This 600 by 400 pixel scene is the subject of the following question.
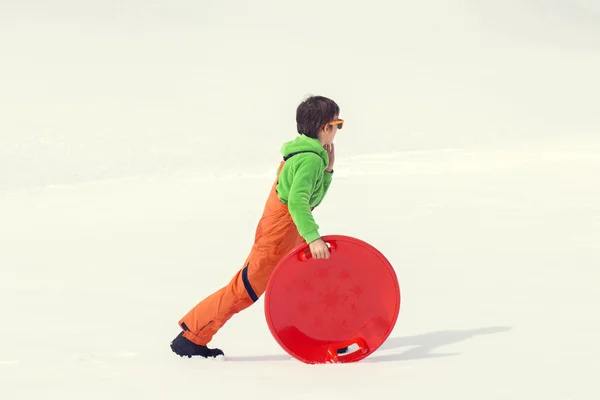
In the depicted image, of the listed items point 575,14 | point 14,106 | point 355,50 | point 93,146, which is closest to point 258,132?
point 93,146

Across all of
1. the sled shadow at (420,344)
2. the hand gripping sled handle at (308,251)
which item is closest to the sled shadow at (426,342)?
the sled shadow at (420,344)

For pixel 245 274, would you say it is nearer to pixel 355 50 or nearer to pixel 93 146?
pixel 93 146

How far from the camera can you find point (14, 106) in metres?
20.7

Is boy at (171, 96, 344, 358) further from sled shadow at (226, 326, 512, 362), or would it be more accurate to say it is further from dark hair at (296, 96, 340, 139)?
sled shadow at (226, 326, 512, 362)

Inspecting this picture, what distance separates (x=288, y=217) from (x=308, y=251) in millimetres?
195

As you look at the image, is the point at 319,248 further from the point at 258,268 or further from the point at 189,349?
the point at 189,349

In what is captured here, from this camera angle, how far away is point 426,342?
182 inches

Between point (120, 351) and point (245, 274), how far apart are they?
0.84 m

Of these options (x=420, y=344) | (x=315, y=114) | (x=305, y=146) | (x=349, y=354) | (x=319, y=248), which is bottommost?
(x=349, y=354)

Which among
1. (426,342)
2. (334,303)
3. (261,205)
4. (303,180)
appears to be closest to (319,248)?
(303,180)

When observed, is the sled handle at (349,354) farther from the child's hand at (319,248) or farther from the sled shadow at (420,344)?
the child's hand at (319,248)

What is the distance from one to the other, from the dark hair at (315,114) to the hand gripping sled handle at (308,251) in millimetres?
467

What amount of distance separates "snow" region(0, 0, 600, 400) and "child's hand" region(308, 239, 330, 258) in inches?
19.8

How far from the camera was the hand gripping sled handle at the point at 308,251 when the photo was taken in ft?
13.3
